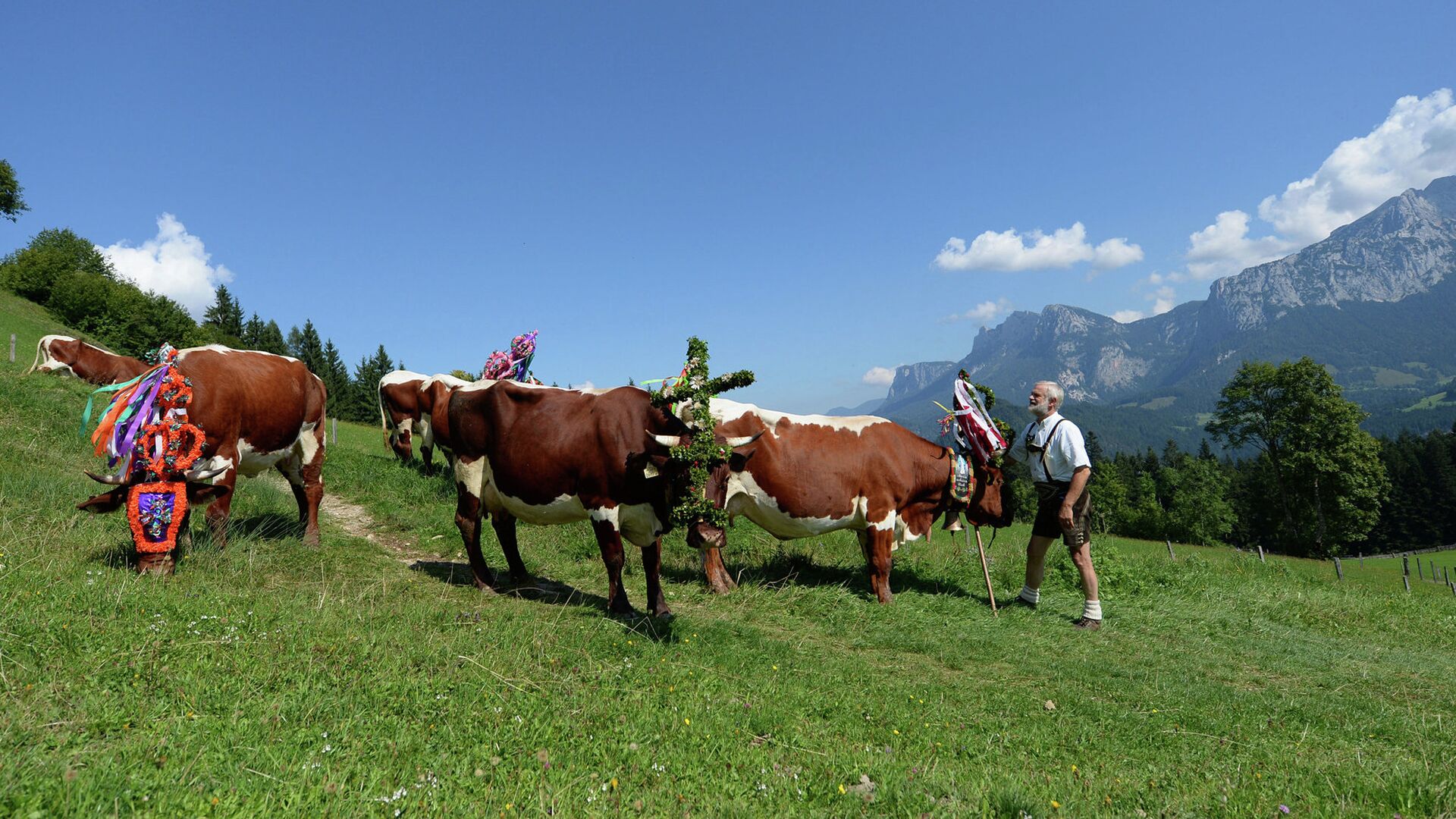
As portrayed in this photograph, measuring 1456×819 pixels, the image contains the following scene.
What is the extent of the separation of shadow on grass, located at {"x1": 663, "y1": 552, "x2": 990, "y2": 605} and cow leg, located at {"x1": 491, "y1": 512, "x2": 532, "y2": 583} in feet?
7.33

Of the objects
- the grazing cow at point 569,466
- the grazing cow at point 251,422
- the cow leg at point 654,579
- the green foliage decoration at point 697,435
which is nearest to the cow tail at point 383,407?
the grazing cow at point 251,422

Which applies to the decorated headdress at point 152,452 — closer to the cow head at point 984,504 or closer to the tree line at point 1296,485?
the cow head at point 984,504

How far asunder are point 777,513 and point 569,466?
10.2ft

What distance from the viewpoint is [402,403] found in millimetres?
14508

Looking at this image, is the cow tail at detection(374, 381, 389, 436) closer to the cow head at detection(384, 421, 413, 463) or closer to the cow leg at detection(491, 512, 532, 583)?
the cow head at detection(384, 421, 413, 463)

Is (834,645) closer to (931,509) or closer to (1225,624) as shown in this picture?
(931,509)

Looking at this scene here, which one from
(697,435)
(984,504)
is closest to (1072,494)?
(984,504)

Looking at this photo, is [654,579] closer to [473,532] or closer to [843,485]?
[473,532]

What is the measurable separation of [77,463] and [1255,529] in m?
93.1

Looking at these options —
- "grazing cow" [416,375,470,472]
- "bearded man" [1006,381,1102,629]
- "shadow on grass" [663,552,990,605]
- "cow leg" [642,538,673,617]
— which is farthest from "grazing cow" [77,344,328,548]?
"bearded man" [1006,381,1102,629]

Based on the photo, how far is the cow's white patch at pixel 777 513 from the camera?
8930mm

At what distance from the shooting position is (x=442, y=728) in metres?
3.82

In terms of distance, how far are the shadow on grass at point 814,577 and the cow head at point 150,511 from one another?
5490mm

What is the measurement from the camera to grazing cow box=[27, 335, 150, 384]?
1802 centimetres
